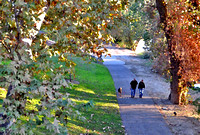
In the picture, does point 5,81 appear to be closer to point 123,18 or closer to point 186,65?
point 123,18

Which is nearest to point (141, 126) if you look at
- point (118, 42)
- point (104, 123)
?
point (104, 123)

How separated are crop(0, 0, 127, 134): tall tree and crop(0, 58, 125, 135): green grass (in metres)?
0.53

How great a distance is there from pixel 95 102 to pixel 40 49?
10879 mm

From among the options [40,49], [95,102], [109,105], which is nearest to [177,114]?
[109,105]

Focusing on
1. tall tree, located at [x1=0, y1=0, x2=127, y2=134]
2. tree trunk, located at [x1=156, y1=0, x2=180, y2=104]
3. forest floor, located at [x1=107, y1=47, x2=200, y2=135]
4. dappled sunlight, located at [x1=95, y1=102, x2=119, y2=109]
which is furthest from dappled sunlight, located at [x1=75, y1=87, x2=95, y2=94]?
tall tree, located at [x1=0, y1=0, x2=127, y2=134]

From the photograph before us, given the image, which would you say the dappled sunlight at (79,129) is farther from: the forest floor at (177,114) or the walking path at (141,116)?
the forest floor at (177,114)

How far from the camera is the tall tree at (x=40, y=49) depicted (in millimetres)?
5199

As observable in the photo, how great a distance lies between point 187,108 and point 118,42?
44013mm

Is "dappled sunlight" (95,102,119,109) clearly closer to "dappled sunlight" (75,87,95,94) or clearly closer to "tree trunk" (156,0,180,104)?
"dappled sunlight" (75,87,95,94)

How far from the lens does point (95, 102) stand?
56.7 ft

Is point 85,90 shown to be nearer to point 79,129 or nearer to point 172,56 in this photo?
point 172,56

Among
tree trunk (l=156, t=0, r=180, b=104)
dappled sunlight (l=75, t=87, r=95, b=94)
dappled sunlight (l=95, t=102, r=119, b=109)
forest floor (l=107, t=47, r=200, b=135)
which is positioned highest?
tree trunk (l=156, t=0, r=180, b=104)

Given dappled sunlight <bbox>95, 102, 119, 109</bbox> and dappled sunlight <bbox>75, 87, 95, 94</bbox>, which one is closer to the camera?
dappled sunlight <bbox>95, 102, 119, 109</bbox>

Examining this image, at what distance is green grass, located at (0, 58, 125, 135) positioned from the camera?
12.4m
